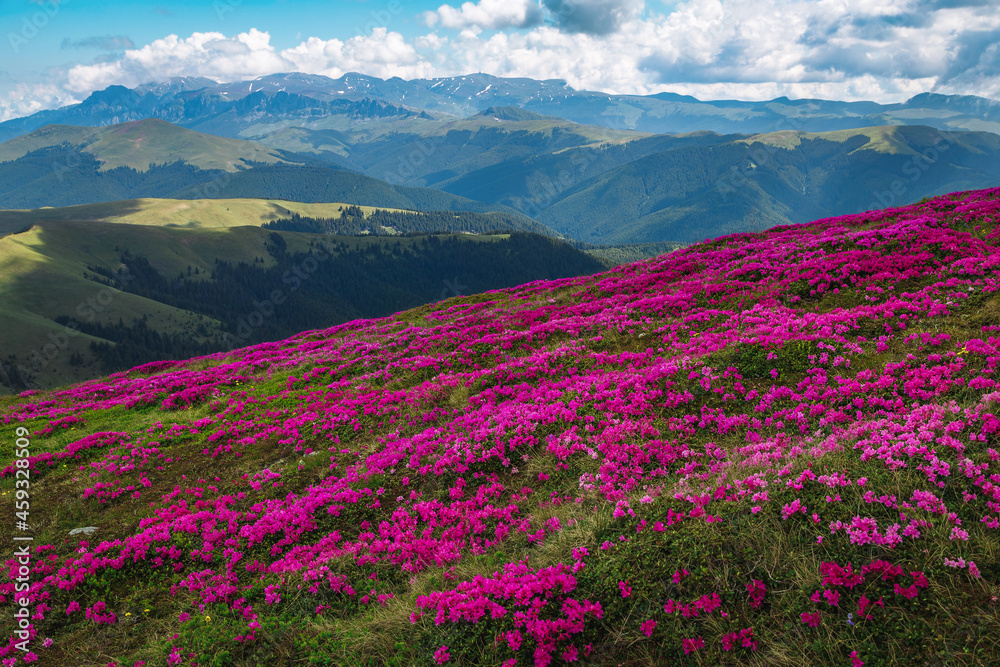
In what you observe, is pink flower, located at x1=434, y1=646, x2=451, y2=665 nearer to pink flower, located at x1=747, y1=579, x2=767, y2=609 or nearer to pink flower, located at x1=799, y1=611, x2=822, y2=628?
pink flower, located at x1=747, y1=579, x2=767, y2=609

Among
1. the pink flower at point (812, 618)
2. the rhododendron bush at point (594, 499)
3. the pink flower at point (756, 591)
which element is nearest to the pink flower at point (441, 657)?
the rhododendron bush at point (594, 499)

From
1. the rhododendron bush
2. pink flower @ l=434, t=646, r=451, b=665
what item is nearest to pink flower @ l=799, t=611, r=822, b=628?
the rhododendron bush

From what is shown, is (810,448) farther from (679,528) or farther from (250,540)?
(250,540)

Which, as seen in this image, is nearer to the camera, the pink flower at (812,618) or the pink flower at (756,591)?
the pink flower at (812,618)

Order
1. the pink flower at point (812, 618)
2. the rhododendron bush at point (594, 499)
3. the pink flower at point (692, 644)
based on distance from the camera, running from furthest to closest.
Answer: the rhododendron bush at point (594, 499) < the pink flower at point (692, 644) < the pink flower at point (812, 618)

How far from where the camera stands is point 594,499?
31.6 feet

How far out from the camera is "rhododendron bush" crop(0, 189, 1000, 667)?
6.19 m

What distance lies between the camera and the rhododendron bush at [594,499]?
619cm

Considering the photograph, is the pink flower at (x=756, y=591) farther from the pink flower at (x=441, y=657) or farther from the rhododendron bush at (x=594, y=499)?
the pink flower at (x=441, y=657)

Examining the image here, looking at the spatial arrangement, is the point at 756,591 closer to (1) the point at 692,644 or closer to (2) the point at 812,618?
(2) the point at 812,618

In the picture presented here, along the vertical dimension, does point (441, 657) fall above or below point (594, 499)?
below

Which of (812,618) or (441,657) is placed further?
(441,657)

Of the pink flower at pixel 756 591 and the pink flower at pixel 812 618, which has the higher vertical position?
the pink flower at pixel 812 618

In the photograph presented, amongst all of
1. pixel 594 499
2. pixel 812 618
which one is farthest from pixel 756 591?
pixel 594 499
